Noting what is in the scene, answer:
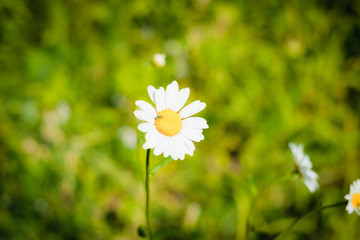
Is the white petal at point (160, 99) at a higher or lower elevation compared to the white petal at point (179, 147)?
higher

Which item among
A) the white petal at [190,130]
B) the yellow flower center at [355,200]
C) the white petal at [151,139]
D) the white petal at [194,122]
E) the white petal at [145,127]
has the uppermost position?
the white petal at [194,122]

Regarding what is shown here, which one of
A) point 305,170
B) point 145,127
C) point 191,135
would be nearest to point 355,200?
point 305,170

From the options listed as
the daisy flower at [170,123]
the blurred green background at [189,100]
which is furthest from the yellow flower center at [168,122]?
the blurred green background at [189,100]

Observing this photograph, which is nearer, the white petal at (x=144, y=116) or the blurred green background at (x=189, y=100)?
the white petal at (x=144, y=116)

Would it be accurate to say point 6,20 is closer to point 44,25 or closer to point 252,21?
point 44,25

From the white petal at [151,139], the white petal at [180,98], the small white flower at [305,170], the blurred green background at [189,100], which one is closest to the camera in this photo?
the white petal at [151,139]

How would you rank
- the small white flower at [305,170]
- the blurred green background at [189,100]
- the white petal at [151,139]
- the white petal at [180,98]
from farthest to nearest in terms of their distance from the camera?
the blurred green background at [189,100] < the small white flower at [305,170] < the white petal at [180,98] < the white petal at [151,139]

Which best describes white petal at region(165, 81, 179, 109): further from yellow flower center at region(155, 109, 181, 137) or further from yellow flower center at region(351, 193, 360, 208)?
yellow flower center at region(351, 193, 360, 208)

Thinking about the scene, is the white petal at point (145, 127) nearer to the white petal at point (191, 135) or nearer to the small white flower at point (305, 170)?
the white petal at point (191, 135)
